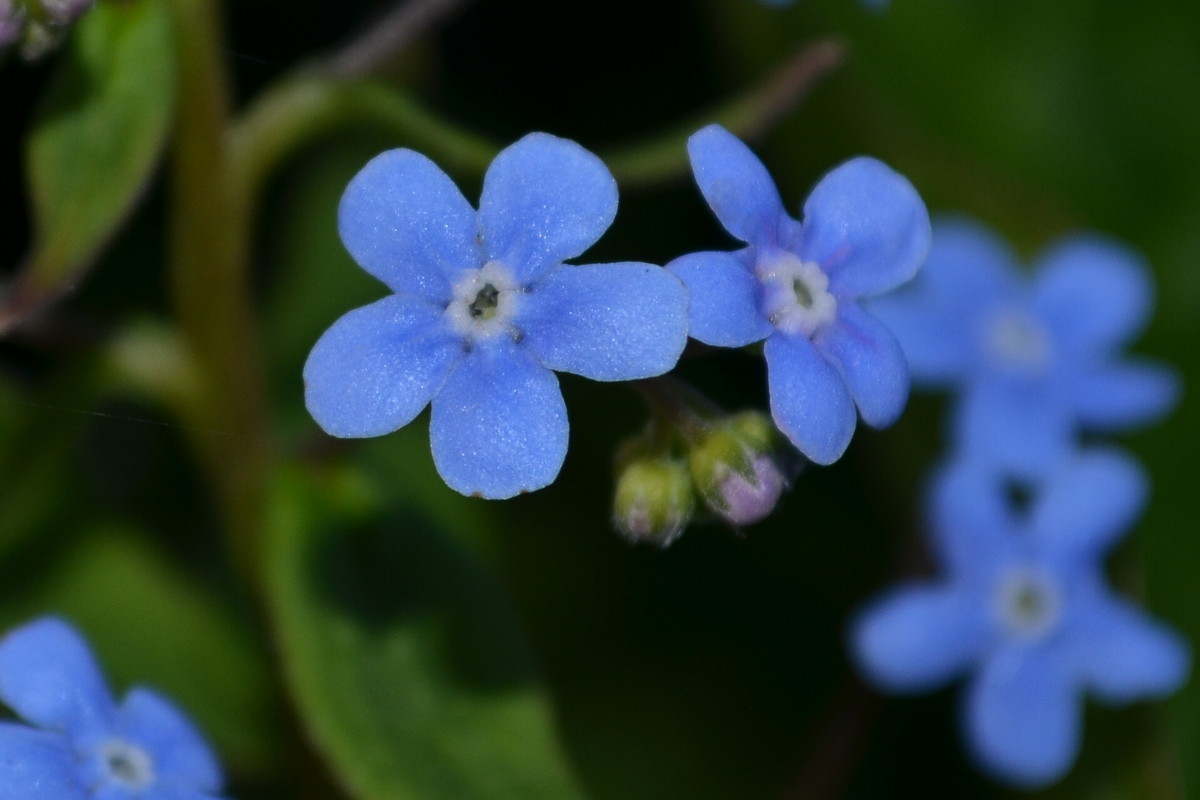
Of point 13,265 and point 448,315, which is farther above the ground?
point 13,265

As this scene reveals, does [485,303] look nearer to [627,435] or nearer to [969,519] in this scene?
[969,519]

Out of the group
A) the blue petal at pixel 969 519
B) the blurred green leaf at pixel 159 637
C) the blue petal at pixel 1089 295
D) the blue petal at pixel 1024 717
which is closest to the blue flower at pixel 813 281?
the blue petal at pixel 969 519

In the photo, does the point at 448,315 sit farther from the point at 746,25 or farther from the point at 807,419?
the point at 746,25

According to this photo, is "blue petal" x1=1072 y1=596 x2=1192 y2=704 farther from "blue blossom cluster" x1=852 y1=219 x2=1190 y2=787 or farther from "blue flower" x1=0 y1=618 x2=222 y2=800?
"blue flower" x1=0 y1=618 x2=222 y2=800

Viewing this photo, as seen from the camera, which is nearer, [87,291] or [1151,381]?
[1151,381]

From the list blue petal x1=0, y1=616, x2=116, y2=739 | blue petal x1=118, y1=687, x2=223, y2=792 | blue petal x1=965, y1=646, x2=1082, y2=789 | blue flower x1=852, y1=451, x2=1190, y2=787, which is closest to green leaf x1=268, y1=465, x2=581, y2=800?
blue petal x1=118, y1=687, x2=223, y2=792

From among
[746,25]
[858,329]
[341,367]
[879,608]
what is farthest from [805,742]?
[341,367]
